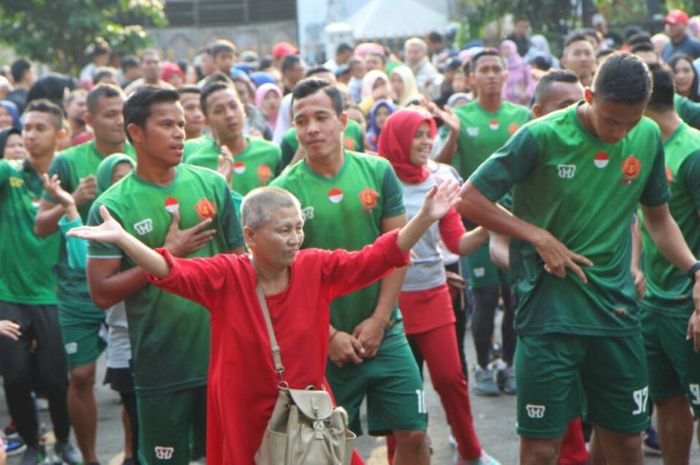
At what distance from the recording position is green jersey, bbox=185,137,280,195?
9148 mm

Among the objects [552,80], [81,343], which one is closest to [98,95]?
[81,343]

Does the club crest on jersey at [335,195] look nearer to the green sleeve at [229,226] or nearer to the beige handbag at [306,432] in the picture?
the green sleeve at [229,226]

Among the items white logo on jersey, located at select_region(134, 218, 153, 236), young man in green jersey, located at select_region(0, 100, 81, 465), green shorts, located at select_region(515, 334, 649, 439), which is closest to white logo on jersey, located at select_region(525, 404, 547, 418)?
green shorts, located at select_region(515, 334, 649, 439)

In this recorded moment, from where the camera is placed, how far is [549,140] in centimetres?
624

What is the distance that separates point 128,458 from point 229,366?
2781 mm

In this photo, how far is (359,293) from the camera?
6711mm

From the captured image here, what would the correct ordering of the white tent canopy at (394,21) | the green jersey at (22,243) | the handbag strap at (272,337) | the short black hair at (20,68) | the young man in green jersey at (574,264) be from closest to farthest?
the handbag strap at (272,337), the young man in green jersey at (574,264), the green jersey at (22,243), the short black hair at (20,68), the white tent canopy at (394,21)

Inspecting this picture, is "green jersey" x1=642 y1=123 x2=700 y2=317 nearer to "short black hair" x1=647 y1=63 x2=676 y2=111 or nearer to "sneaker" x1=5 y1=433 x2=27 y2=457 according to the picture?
"short black hair" x1=647 y1=63 x2=676 y2=111

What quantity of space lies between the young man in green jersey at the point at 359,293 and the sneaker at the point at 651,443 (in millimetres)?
2201

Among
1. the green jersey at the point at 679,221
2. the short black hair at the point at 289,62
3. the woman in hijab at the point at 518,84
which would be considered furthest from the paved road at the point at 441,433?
the woman in hijab at the point at 518,84

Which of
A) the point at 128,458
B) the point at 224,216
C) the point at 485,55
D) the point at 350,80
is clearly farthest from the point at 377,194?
the point at 350,80

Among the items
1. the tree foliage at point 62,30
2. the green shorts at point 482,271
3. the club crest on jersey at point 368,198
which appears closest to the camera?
the club crest on jersey at point 368,198

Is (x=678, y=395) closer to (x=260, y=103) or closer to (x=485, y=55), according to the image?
(x=485, y=55)

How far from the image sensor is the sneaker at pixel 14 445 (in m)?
9.36
